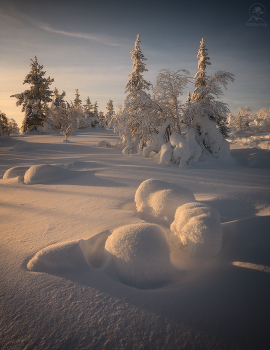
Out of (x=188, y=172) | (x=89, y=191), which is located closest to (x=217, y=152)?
(x=188, y=172)

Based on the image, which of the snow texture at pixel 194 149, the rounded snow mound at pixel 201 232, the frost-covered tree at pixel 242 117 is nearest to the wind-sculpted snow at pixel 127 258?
the rounded snow mound at pixel 201 232

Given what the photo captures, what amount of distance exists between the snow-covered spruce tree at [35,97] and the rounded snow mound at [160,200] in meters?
27.9

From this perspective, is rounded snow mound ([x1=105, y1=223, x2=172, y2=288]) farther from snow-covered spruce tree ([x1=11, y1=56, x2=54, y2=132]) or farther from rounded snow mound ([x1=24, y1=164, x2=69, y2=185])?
snow-covered spruce tree ([x1=11, y1=56, x2=54, y2=132])

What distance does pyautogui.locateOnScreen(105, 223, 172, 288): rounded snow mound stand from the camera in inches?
74.7

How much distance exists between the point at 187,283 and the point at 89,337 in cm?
105

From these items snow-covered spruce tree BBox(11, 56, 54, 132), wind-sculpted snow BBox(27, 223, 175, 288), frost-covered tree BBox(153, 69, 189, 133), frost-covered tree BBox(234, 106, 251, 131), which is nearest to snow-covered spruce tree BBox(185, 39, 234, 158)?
frost-covered tree BBox(153, 69, 189, 133)

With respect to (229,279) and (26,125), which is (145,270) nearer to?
(229,279)

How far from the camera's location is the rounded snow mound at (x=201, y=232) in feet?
6.84

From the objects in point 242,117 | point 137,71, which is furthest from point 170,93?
point 242,117

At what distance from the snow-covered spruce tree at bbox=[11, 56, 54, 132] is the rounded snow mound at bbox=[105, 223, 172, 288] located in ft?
94.7

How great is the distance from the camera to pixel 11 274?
197 cm

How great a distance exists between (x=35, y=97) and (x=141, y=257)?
1252 inches

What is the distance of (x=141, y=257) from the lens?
1.92 meters

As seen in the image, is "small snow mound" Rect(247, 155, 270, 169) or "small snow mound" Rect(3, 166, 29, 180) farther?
"small snow mound" Rect(247, 155, 270, 169)
